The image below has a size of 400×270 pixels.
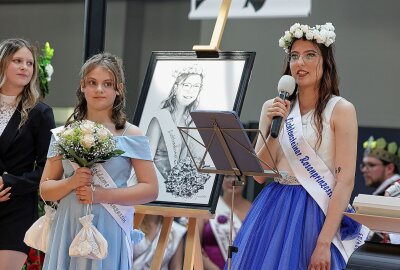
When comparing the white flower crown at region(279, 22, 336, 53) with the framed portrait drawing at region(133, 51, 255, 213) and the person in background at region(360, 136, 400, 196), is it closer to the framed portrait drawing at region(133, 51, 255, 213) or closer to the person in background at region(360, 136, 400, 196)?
the framed portrait drawing at region(133, 51, 255, 213)

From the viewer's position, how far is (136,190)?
11.0 ft

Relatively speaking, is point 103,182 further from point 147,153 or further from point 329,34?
point 329,34

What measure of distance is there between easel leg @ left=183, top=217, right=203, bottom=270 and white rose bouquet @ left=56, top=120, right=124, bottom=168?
1015 millimetres

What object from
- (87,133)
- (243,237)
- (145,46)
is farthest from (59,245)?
(145,46)

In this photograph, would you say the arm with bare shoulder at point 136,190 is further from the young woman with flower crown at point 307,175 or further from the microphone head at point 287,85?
the microphone head at point 287,85

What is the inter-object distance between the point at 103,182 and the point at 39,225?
13.6 inches

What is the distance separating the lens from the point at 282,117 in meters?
3.07

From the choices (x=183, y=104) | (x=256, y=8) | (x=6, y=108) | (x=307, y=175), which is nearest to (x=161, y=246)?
(x=183, y=104)

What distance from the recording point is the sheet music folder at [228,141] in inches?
119

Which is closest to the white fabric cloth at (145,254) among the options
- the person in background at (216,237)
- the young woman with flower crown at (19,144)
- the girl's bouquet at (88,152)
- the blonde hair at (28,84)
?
the person in background at (216,237)

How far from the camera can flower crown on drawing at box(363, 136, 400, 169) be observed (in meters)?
7.27

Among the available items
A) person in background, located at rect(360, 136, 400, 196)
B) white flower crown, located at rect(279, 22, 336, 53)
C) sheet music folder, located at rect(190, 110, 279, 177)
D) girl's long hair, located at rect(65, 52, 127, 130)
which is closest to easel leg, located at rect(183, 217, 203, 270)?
girl's long hair, located at rect(65, 52, 127, 130)

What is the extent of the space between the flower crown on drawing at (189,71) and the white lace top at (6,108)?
0.89 meters

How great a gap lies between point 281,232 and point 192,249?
103cm
